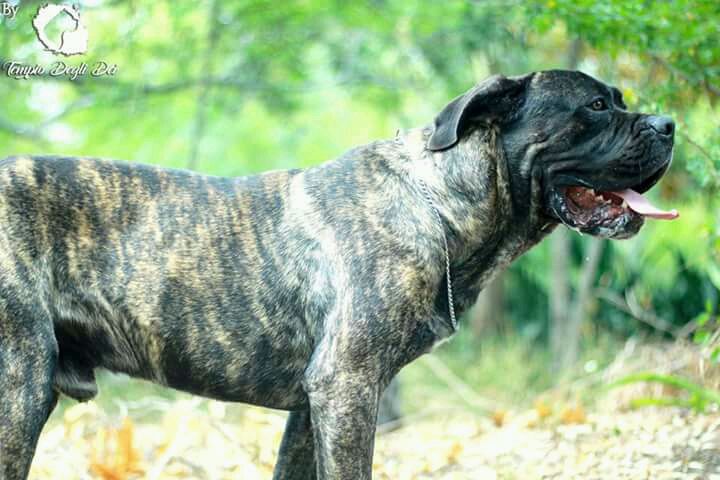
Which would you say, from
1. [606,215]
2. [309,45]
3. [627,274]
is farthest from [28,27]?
[627,274]

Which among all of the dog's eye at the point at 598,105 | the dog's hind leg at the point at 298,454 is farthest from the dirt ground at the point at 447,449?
the dog's eye at the point at 598,105

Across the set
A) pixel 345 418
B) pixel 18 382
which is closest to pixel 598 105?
pixel 345 418

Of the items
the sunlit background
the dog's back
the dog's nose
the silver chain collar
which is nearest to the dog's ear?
the silver chain collar

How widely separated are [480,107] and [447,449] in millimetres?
2605

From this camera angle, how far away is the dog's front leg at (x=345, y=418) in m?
3.45

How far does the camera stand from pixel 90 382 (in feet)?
12.2

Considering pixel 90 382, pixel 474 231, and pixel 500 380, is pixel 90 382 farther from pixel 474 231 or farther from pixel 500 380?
pixel 500 380

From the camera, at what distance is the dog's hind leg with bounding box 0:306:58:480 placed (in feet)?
11.0

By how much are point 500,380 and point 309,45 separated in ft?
12.7

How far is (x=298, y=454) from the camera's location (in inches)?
160

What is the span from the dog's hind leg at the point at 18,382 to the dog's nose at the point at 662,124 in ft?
8.27

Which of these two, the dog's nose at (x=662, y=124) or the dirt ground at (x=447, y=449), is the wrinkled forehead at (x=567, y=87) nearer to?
the dog's nose at (x=662, y=124)

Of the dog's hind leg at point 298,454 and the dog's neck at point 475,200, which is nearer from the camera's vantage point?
the dog's neck at point 475,200

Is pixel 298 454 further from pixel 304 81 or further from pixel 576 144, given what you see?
pixel 304 81
